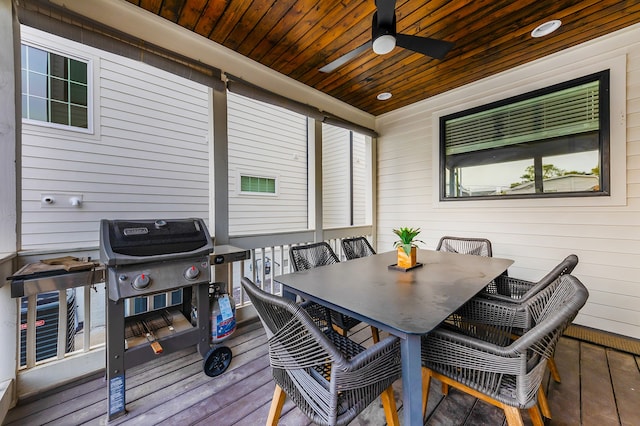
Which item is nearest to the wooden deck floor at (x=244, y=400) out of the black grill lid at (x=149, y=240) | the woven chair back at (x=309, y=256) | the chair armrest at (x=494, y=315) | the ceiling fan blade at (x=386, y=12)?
the chair armrest at (x=494, y=315)

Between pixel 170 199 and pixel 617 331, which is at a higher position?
pixel 170 199

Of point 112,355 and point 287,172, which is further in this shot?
point 287,172

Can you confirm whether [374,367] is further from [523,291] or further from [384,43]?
[384,43]

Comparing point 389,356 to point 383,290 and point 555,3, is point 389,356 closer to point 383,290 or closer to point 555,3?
point 383,290

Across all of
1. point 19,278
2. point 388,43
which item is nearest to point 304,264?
point 19,278

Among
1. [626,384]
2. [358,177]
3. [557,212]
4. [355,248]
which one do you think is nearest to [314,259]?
[355,248]

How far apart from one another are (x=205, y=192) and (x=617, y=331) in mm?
4891

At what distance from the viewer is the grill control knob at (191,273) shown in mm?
1742

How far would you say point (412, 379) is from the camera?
1.06 metres

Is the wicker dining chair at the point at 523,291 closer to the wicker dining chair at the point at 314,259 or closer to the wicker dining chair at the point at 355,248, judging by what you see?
the wicker dining chair at the point at 314,259

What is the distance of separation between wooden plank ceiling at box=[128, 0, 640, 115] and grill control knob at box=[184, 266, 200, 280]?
212 cm

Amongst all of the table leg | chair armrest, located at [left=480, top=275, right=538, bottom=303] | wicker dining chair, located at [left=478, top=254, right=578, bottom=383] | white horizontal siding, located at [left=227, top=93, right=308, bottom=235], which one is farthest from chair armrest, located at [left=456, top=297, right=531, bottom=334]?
white horizontal siding, located at [left=227, top=93, right=308, bottom=235]

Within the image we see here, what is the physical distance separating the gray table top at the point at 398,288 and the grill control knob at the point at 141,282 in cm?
83

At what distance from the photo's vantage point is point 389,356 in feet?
3.63
